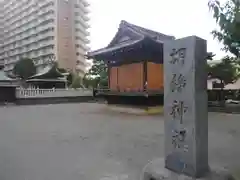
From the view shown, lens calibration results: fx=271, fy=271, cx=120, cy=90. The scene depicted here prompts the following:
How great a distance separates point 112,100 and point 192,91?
14.1 meters

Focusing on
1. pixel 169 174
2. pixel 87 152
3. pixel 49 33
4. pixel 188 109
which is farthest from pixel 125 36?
pixel 49 33

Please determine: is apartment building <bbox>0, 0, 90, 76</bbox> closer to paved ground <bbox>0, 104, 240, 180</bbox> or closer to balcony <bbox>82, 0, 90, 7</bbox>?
balcony <bbox>82, 0, 90, 7</bbox>

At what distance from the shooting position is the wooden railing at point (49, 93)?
77.0 ft

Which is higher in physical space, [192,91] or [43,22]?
[43,22]

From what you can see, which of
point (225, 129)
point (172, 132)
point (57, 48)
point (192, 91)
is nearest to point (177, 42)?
point (192, 91)

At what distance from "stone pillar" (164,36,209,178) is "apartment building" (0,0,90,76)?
2162 inches

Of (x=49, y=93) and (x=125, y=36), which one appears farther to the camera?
(x=49, y=93)

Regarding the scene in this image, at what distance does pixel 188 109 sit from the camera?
295 centimetres

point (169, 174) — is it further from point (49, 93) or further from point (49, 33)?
point (49, 33)

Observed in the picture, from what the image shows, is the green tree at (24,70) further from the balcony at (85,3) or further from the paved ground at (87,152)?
the paved ground at (87,152)

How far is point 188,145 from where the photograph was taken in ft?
9.65

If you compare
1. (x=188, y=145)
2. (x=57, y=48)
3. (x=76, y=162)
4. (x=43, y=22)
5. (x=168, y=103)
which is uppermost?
(x=43, y=22)

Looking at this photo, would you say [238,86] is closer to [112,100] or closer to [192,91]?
[112,100]

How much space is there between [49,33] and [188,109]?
59.1 metres
